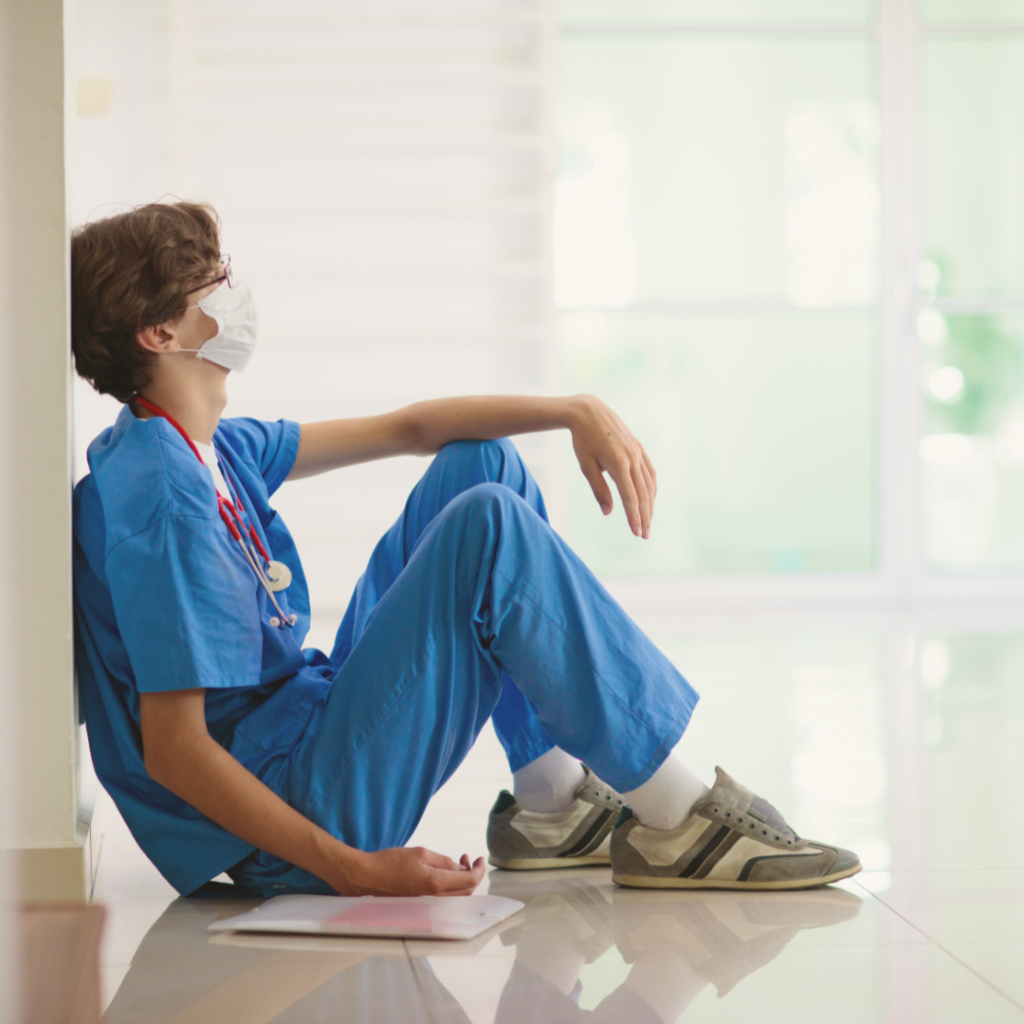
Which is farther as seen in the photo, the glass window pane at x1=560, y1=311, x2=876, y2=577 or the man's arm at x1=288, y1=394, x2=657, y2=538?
the glass window pane at x1=560, y1=311, x2=876, y2=577

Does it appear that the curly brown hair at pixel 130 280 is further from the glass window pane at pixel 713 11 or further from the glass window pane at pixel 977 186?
the glass window pane at pixel 977 186

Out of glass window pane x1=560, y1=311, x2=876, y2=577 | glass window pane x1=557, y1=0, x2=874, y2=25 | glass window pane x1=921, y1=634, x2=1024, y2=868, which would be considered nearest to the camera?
glass window pane x1=921, y1=634, x2=1024, y2=868

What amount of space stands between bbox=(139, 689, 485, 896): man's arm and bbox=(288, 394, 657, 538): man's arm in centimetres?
39

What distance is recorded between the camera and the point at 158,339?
3.99 feet

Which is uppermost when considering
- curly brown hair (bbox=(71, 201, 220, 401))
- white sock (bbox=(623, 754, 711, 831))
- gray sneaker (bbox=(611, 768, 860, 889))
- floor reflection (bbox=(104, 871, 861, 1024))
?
curly brown hair (bbox=(71, 201, 220, 401))

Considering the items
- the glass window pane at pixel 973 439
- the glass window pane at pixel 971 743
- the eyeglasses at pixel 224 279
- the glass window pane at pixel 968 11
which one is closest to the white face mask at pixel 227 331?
the eyeglasses at pixel 224 279

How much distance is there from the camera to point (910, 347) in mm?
4305

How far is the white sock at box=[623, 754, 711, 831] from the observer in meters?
1.20

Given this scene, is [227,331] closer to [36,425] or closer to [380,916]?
[36,425]

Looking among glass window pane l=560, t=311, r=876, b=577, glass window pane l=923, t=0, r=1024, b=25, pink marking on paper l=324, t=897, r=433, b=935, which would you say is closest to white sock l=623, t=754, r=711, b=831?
pink marking on paper l=324, t=897, r=433, b=935

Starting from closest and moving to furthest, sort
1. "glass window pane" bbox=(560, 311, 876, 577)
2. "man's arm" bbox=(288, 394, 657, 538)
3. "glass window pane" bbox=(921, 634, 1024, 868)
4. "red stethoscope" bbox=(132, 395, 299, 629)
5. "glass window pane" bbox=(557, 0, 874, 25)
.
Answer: "red stethoscope" bbox=(132, 395, 299, 629), "man's arm" bbox=(288, 394, 657, 538), "glass window pane" bbox=(921, 634, 1024, 868), "glass window pane" bbox=(557, 0, 874, 25), "glass window pane" bbox=(560, 311, 876, 577)

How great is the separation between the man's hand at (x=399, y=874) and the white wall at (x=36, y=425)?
1.01 feet

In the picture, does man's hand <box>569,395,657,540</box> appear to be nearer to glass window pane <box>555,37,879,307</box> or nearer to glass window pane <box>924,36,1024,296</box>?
glass window pane <box>555,37,879,307</box>

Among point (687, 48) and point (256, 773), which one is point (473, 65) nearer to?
point (687, 48)
